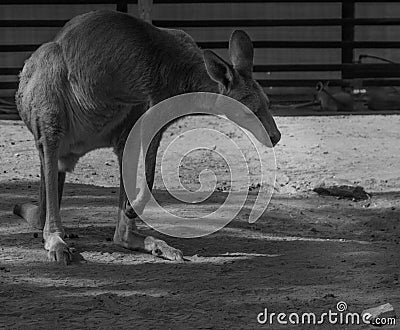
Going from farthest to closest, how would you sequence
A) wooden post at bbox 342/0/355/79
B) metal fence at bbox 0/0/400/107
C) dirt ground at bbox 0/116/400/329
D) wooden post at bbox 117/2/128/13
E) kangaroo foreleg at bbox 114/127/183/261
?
wooden post at bbox 342/0/355/79
wooden post at bbox 117/2/128/13
metal fence at bbox 0/0/400/107
kangaroo foreleg at bbox 114/127/183/261
dirt ground at bbox 0/116/400/329

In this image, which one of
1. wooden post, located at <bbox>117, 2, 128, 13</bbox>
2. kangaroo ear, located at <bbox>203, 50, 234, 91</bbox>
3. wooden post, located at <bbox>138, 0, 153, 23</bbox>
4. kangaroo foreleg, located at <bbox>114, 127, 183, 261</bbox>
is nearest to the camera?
kangaroo ear, located at <bbox>203, 50, 234, 91</bbox>

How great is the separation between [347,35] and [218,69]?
800 centimetres

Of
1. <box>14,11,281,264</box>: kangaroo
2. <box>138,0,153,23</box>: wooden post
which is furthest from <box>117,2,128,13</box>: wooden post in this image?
<box>14,11,281,264</box>: kangaroo

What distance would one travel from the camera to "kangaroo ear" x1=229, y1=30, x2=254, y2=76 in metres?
4.36

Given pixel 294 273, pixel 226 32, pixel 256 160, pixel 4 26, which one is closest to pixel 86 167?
pixel 256 160

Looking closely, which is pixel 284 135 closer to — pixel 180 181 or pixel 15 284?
pixel 180 181

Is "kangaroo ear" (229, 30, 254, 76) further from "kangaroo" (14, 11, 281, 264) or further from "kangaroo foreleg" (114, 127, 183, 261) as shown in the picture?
"kangaroo foreleg" (114, 127, 183, 261)

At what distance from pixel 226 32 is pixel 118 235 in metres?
7.97

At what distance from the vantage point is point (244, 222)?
530cm

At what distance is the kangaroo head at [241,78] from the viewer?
4.21 metres

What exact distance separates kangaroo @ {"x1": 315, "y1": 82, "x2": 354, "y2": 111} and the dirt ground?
12.3 ft

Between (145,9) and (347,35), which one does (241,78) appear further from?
(347,35)

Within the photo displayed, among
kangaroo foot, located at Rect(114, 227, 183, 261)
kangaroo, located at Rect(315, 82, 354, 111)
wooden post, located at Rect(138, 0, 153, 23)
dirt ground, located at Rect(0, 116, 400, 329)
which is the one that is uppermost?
wooden post, located at Rect(138, 0, 153, 23)

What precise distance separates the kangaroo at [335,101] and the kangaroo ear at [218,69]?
269 inches
